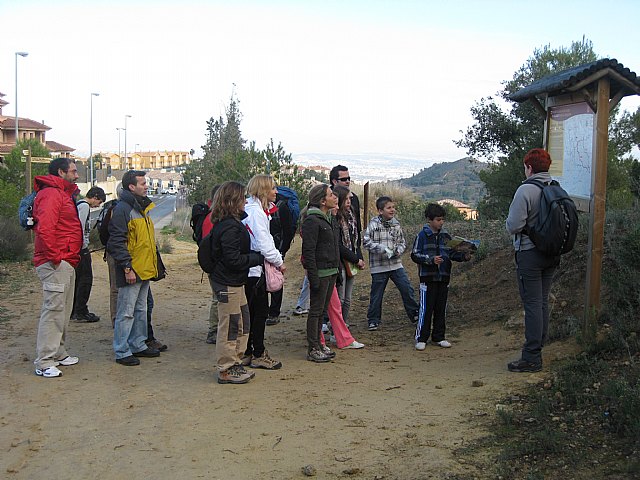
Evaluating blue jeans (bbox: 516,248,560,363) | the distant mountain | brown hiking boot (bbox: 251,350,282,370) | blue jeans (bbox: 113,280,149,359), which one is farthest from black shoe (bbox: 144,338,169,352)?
the distant mountain

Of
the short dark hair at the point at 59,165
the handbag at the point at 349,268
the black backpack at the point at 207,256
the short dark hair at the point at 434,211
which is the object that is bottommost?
the handbag at the point at 349,268

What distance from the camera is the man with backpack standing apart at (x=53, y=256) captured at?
6730 mm

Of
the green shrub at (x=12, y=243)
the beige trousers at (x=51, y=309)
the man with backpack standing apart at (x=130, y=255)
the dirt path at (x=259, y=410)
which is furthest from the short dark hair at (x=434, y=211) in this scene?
the green shrub at (x=12, y=243)

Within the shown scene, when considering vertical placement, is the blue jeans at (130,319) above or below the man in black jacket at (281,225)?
below

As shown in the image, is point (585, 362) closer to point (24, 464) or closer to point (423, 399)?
point (423, 399)

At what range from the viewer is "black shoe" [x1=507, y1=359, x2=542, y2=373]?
6293mm

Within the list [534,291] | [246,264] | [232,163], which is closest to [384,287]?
[534,291]

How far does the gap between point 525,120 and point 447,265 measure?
60.2 ft

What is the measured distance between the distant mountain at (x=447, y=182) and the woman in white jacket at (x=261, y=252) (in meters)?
48.7

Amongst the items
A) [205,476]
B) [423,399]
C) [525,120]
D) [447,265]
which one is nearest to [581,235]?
[447,265]

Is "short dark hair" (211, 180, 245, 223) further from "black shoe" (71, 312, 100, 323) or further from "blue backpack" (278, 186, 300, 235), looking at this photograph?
"black shoe" (71, 312, 100, 323)

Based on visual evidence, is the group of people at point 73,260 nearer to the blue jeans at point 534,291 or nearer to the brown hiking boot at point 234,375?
the brown hiking boot at point 234,375

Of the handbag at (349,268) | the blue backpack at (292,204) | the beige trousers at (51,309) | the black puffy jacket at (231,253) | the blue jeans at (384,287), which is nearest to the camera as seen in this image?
the black puffy jacket at (231,253)

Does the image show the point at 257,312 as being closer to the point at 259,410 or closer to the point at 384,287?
the point at 259,410
